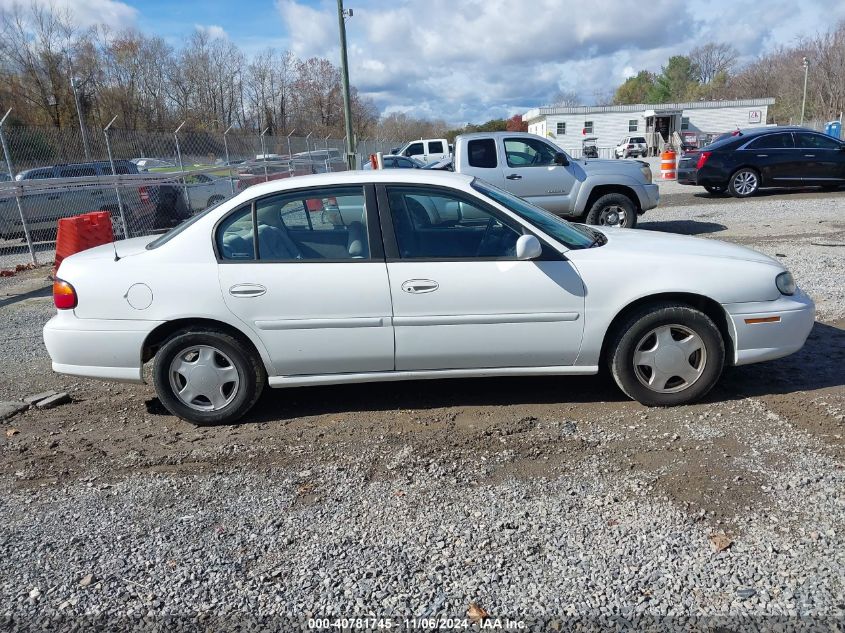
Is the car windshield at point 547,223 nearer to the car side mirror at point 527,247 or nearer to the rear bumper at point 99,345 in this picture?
the car side mirror at point 527,247

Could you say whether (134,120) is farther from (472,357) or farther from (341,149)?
(472,357)

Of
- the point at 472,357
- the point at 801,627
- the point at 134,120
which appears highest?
the point at 134,120

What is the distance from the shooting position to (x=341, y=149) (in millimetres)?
31344

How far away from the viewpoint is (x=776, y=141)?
15.2m

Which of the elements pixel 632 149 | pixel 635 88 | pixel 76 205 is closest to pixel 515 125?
pixel 635 88

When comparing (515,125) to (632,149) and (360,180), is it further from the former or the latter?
(360,180)

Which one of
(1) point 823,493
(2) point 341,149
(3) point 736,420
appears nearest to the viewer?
(1) point 823,493

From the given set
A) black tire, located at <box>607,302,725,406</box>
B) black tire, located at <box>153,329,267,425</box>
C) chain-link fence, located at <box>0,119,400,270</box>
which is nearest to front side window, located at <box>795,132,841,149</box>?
chain-link fence, located at <box>0,119,400,270</box>

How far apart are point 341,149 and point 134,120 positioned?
1448 centimetres

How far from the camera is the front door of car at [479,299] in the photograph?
4.01 meters

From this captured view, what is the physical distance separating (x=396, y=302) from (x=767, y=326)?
2374 mm

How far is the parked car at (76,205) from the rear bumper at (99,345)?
9.04 metres

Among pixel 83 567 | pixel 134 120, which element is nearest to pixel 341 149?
pixel 134 120

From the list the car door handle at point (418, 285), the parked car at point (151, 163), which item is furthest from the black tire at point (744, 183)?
the parked car at point (151, 163)
